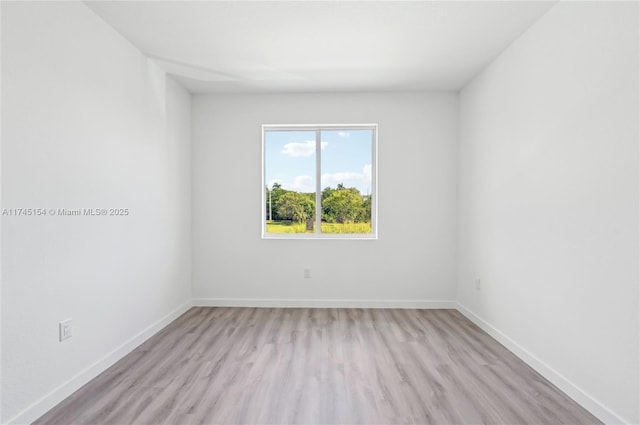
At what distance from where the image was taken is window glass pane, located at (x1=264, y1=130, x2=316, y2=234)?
13.6 feet

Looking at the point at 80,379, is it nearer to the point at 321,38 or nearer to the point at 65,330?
the point at 65,330

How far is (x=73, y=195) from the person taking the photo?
218cm

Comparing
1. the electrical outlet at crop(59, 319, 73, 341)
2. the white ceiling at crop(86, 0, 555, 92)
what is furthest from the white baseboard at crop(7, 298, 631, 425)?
the white ceiling at crop(86, 0, 555, 92)

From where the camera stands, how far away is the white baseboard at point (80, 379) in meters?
1.83

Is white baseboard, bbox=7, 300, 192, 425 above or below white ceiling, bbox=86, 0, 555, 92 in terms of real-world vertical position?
below

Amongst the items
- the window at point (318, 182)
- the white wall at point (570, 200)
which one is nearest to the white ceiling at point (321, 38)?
the white wall at point (570, 200)

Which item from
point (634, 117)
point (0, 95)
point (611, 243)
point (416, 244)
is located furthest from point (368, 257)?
point (0, 95)

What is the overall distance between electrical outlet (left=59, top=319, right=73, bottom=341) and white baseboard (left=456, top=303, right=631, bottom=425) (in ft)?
10.5

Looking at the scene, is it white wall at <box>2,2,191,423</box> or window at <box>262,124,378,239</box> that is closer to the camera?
white wall at <box>2,2,191,423</box>

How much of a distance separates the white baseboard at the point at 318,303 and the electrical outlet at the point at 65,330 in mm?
1948

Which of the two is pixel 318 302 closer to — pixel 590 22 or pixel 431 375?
pixel 431 375

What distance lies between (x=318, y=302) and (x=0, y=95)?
3.28 metres

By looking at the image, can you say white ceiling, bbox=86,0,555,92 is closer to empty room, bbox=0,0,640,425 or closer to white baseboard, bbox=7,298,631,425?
empty room, bbox=0,0,640,425

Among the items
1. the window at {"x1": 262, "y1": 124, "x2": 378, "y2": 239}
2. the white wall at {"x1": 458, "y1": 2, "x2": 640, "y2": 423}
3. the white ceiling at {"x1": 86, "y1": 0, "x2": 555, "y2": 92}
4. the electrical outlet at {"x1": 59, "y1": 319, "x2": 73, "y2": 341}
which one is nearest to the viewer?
the white wall at {"x1": 458, "y1": 2, "x2": 640, "y2": 423}
